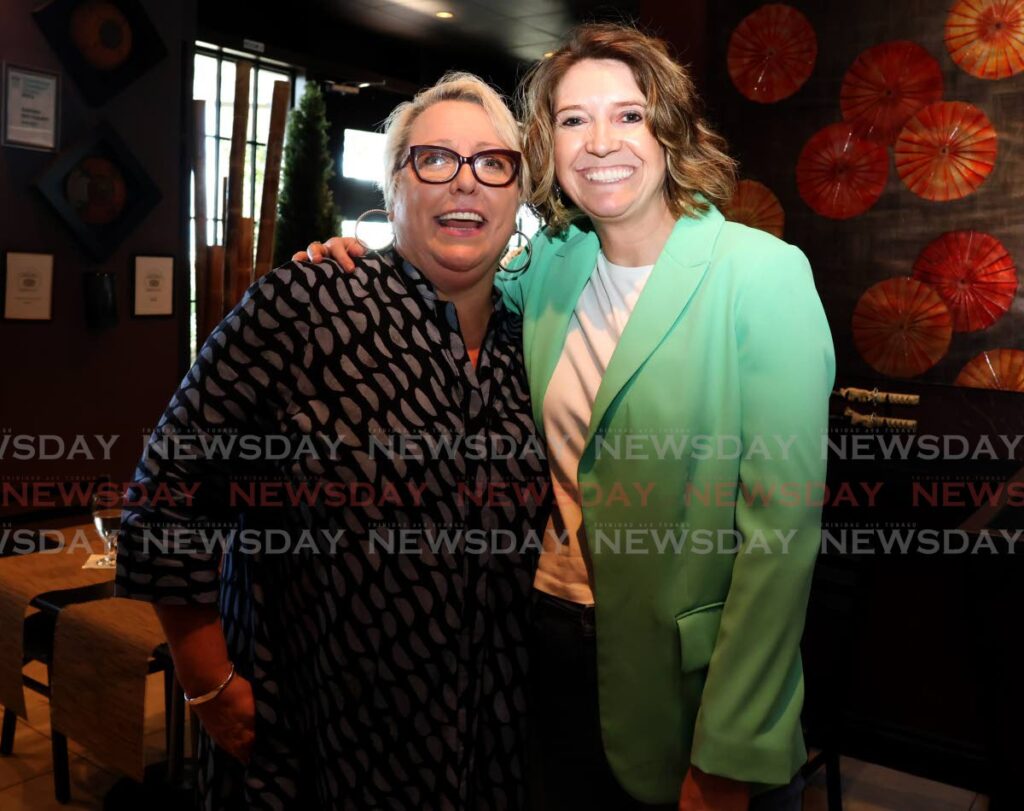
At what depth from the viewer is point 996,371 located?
3.25 meters

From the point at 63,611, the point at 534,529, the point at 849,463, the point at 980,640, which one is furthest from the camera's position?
the point at 849,463

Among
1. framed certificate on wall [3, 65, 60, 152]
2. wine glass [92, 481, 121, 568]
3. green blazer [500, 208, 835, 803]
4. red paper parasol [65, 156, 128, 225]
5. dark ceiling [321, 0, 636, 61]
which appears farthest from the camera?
dark ceiling [321, 0, 636, 61]

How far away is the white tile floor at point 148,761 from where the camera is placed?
113 inches

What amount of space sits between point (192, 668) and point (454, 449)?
0.54 meters

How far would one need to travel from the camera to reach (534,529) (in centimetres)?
151

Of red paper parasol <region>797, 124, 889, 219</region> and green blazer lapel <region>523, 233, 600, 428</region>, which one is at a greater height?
red paper parasol <region>797, 124, 889, 219</region>

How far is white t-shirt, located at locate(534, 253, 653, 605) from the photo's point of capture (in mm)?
1463

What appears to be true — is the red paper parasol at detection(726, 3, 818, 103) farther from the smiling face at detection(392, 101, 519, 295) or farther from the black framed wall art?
the black framed wall art

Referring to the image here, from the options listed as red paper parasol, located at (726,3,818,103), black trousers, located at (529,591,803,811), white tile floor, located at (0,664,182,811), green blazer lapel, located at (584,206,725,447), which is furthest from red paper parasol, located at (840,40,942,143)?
white tile floor, located at (0,664,182,811)

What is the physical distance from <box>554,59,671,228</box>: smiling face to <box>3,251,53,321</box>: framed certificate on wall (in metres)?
4.22

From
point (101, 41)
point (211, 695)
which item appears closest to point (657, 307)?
point (211, 695)

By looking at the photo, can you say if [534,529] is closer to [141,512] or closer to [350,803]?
[350,803]

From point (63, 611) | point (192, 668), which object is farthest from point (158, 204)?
point (192, 668)

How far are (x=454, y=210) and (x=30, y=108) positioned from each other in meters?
4.23
